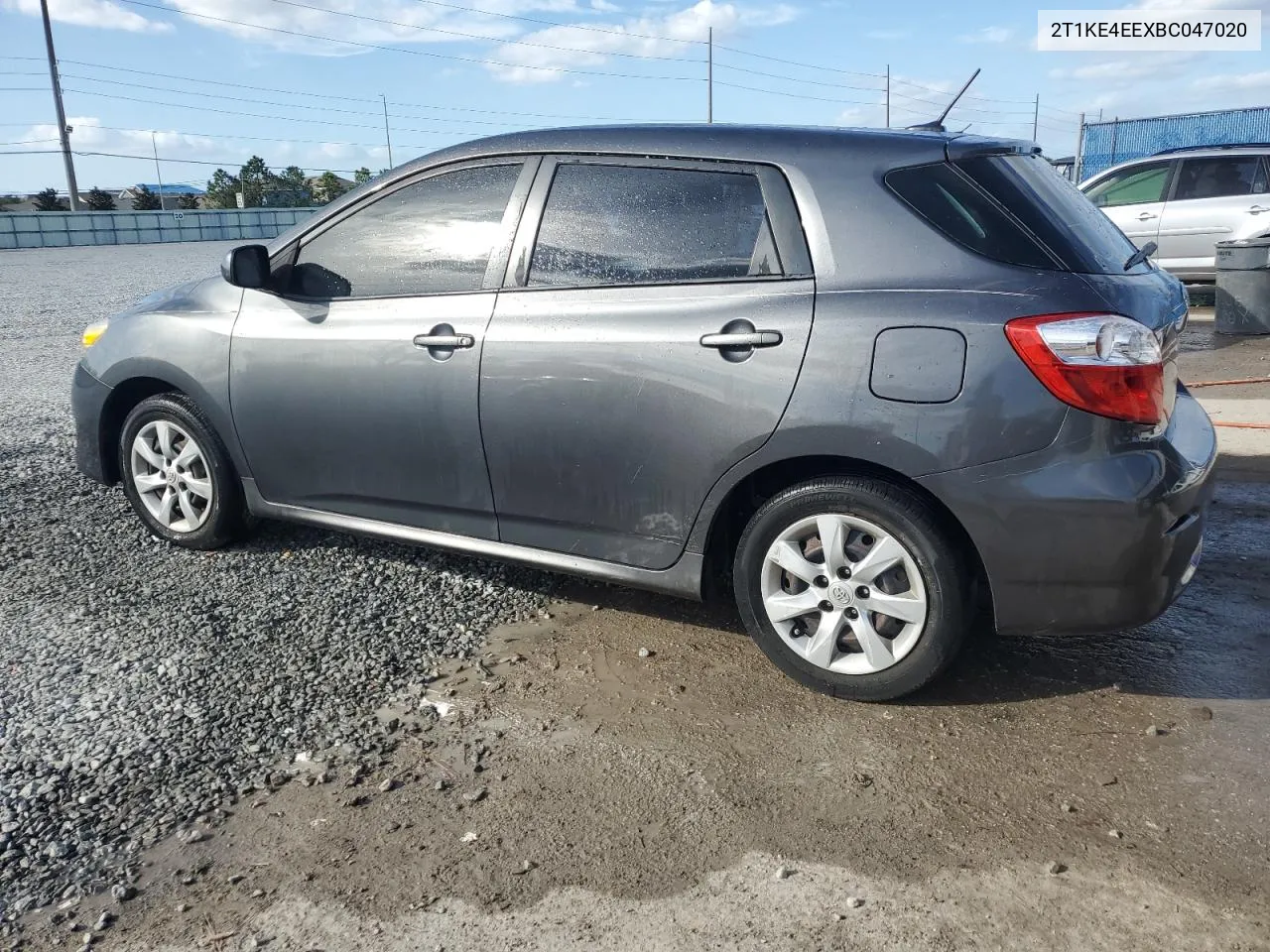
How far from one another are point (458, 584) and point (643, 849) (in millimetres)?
1985

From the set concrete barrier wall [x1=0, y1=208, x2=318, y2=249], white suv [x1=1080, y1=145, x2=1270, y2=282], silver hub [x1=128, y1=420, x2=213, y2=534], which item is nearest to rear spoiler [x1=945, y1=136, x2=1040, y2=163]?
silver hub [x1=128, y1=420, x2=213, y2=534]

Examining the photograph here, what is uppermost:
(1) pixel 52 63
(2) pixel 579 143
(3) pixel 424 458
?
(1) pixel 52 63

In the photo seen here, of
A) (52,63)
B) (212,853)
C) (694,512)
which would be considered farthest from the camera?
(52,63)

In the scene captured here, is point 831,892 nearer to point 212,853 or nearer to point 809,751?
point 809,751

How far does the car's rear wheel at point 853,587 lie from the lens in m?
3.25

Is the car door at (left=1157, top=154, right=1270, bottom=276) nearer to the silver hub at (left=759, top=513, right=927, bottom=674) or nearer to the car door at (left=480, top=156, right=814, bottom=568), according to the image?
the car door at (left=480, top=156, right=814, bottom=568)

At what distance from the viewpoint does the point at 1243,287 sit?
1090 cm

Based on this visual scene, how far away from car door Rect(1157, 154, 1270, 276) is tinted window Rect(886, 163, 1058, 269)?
1106 centimetres

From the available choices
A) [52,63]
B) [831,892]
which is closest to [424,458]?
[831,892]

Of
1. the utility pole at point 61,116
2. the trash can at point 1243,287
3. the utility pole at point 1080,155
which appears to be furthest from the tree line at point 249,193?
the trash can at point 1243,287

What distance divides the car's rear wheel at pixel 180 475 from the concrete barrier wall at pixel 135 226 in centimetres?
4517

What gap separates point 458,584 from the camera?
450 centimetres

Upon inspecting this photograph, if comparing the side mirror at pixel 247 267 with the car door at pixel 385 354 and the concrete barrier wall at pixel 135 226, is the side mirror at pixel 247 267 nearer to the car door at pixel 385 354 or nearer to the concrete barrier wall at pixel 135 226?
the car door at pixel 385 354

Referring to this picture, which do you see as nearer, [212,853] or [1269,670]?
[212,853]
